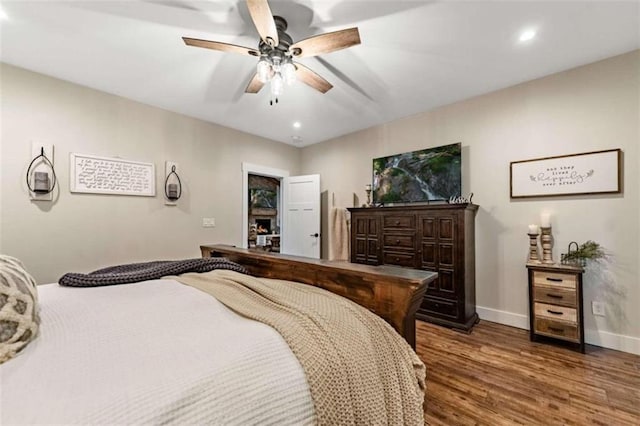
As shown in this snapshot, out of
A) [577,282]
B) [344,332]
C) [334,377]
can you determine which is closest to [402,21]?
[344,332]

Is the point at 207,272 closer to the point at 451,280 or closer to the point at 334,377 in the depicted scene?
the point at 334,377

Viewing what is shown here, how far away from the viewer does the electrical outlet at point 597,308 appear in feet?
8.07

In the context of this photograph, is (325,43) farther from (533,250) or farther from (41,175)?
(41,175)

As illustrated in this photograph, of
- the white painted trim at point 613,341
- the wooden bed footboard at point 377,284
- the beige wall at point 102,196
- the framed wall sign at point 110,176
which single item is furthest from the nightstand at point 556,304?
the framed wall sign at point 110,176

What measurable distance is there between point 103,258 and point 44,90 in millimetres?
1790

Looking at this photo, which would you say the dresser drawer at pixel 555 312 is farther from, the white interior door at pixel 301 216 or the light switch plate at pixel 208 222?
the light switch plate at pixel 208 222

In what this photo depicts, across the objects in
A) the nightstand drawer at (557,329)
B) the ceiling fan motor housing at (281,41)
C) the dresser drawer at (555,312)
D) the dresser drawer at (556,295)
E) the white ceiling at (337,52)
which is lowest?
the nightstand drawer at (557,329)

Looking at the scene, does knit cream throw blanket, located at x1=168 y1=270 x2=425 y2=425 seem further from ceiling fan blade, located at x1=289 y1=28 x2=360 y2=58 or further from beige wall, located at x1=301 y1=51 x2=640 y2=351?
beige wall, located at x1=301 y1=51 x2=640 y2=351

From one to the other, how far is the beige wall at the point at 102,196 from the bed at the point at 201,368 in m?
2.11

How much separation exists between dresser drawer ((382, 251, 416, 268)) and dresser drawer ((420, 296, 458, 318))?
439 mm

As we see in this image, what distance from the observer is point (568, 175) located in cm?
263

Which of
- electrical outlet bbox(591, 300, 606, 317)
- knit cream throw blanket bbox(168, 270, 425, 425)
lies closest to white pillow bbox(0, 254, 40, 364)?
knit cream throw blanket bbox(168, 270, 425, 425)

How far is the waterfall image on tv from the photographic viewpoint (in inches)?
130

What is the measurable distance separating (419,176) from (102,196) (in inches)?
150
